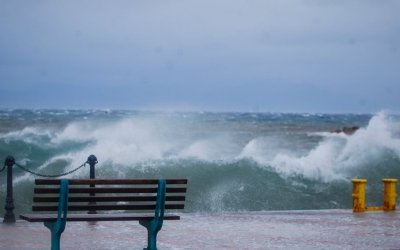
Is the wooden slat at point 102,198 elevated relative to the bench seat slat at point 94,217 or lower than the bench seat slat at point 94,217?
elevated

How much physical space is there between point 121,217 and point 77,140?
3112cm

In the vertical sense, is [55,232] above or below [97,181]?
below

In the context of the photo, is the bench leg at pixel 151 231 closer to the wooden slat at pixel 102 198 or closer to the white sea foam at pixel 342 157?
the wooden slat at pixel 102 198

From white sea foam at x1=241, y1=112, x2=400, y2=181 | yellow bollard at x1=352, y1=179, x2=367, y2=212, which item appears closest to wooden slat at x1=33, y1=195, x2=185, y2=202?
yellow bollard at x1=352, y1=179, x2=367, y2=212

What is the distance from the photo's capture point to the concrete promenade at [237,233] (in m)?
12.9

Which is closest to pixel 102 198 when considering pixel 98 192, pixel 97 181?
pixel 98 192

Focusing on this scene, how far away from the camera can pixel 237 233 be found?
14.4 metres

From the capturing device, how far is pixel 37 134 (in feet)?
144

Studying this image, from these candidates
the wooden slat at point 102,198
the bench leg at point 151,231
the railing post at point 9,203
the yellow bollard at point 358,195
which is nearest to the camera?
the wooden slat at point 102,198

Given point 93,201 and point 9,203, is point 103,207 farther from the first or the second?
point 9,203

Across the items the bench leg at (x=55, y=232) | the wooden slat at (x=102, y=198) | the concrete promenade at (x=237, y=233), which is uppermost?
the wooden slat at (x=102, y=198)

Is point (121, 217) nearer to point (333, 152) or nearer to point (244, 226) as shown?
point (244, 226)

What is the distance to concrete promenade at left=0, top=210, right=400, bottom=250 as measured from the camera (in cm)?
1288

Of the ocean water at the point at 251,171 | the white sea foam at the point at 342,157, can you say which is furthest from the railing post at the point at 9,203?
the white sea foam at the point at 342,157
